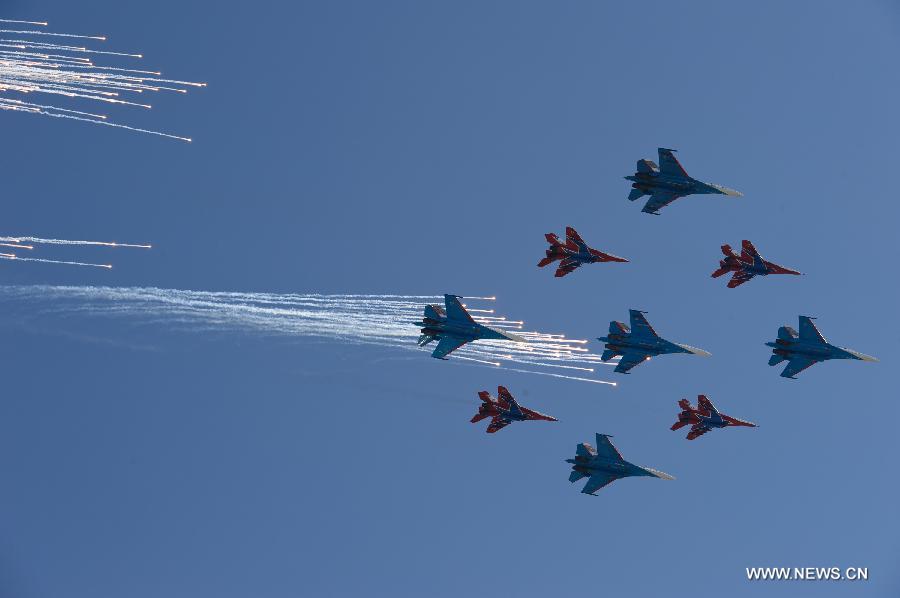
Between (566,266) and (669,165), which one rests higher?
(669,165)

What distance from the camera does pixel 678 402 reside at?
12912 centimetres

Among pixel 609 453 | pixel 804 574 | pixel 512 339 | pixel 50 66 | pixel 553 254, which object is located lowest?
pixel 804 574

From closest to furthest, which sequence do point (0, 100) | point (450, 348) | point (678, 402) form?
point (0, 100) → point (450, 348) → point (678, 402)

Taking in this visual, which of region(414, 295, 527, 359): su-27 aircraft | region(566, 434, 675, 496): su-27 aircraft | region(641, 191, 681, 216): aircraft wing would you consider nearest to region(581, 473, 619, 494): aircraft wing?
region(566, 434, 675, 496): su-27 aircraft

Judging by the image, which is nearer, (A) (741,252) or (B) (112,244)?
(B) (112,244)

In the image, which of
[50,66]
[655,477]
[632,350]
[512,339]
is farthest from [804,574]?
[50,66]

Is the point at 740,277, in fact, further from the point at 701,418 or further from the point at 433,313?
the point at 433,313

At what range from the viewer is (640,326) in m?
125

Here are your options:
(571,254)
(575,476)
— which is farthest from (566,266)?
(575,476)

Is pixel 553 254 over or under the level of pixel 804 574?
over

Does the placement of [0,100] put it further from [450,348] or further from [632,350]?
[632,350]

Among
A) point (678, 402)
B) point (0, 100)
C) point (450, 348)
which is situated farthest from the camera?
point (678, 402)

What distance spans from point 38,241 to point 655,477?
5440 cm

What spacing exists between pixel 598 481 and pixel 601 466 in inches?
55.8
